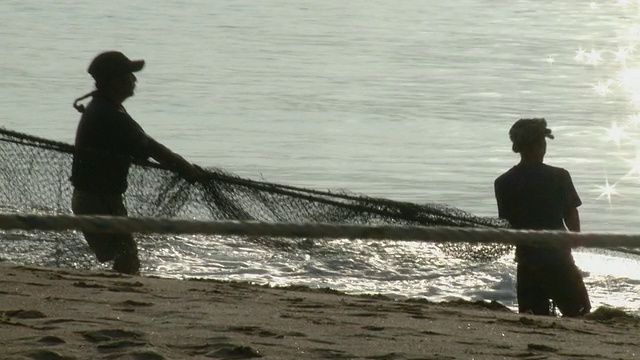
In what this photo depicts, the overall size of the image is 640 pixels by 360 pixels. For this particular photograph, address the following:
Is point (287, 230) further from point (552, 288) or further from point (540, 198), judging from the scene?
point (552, 288)

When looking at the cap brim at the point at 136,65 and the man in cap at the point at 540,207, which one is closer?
the man in cap at the point at 540,207

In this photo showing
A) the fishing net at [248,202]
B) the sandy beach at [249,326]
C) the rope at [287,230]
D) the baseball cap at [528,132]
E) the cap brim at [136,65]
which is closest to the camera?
the rope at [287,230]

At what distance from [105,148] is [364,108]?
16201 millimetres

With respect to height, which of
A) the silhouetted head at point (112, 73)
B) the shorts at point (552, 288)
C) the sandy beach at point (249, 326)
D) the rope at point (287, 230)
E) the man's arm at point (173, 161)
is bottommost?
the sandy beach at point (249, 326)

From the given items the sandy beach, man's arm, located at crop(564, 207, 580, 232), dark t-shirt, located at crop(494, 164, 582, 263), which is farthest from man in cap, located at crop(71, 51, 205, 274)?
man's arm, located at crop(564, 207, 580, 232)

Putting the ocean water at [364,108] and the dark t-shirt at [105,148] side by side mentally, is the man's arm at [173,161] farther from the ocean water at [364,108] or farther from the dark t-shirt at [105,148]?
the ocean water at [364,108]

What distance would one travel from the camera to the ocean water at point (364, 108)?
488 inches

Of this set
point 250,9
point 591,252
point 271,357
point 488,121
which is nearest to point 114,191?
point 271,357

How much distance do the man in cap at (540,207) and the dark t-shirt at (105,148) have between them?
205cm

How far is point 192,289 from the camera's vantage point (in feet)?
26.1

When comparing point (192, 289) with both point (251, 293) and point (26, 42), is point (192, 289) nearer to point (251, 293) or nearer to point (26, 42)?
point (251, 293)

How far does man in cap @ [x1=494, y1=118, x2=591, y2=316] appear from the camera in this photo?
7395 millimetres

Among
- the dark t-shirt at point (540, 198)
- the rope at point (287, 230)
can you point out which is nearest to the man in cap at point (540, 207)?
the dark t-shirt at point (540, 198)

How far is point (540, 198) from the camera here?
739 cm
